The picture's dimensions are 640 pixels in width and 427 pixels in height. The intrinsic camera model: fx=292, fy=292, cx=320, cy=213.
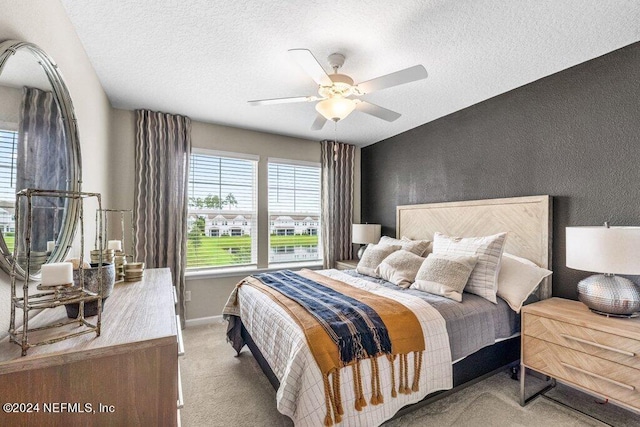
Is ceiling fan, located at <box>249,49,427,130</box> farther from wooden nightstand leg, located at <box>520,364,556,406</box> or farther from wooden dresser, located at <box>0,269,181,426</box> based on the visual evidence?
wooden nightstand leg, located at <box>520,364,556,406</box>

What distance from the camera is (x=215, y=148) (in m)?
3.76

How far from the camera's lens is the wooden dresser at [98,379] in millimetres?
822

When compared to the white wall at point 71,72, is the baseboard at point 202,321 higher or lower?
lower

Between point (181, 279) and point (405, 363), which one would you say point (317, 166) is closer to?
point (181, 279)

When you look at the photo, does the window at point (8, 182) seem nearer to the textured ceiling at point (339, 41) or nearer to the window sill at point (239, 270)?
the textured ceiling at point (339, 41)

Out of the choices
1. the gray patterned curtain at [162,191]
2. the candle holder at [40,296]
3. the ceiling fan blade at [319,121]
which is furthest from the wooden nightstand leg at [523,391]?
the gray patterned curtain at [162,191]

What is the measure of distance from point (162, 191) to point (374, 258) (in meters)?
2.54

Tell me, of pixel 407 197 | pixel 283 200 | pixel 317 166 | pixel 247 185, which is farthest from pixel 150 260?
pixel 407 197

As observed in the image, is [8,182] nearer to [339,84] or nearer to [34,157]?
[34,157]

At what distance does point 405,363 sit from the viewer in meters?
1.73

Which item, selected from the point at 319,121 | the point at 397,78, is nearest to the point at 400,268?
the point at 319,121

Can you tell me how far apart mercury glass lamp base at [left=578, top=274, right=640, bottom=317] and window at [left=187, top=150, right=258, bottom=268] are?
11.3 ft

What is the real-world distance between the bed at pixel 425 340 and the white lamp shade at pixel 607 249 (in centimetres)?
62

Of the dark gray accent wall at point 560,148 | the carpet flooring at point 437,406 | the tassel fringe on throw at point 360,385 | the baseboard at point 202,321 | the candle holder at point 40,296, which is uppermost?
the dark gray accent wall at point 560,148
